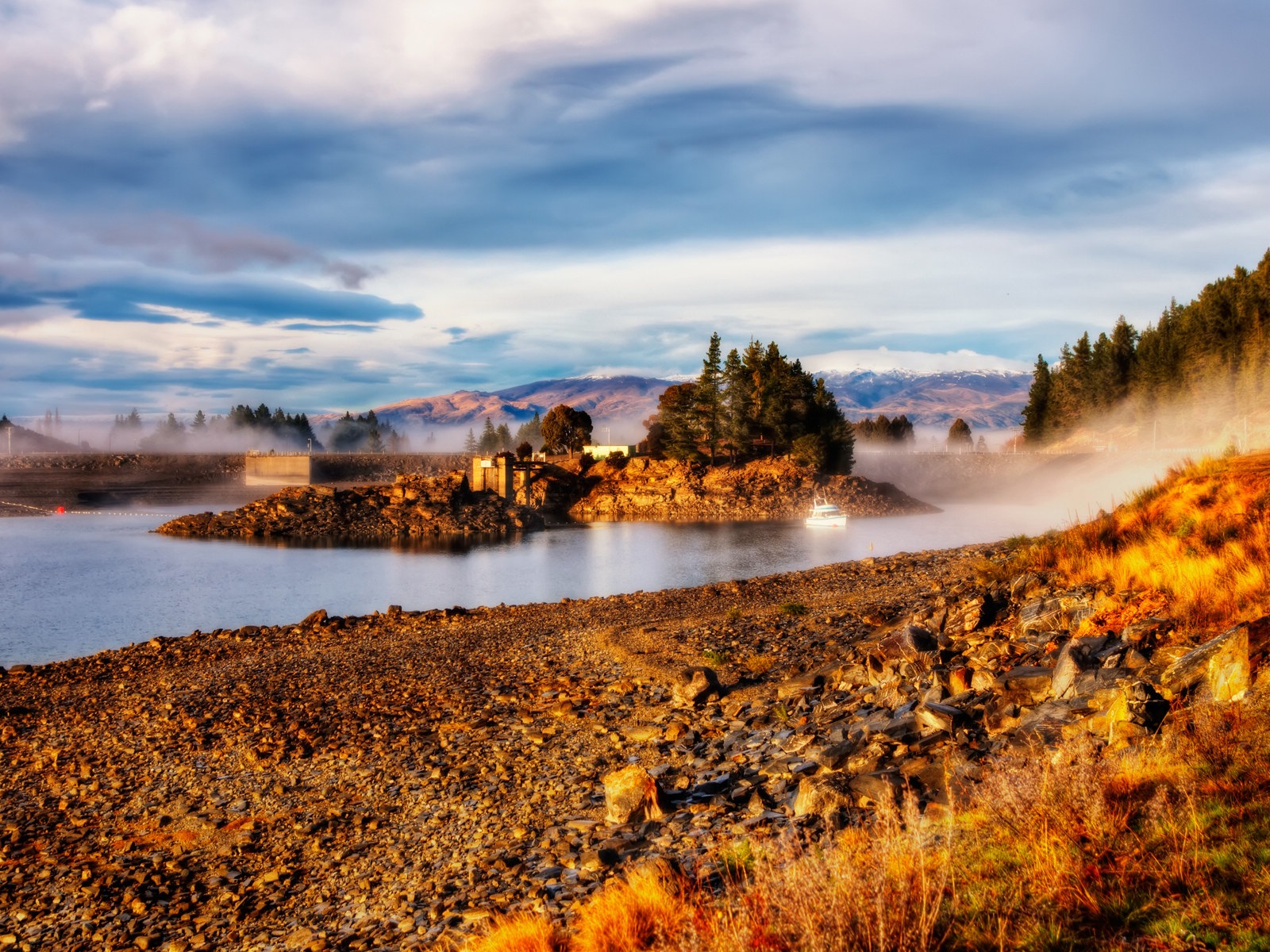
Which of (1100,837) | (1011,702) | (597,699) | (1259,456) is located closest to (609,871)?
(1100,837)

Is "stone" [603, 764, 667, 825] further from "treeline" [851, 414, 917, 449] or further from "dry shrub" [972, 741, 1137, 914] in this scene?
"treeline" [851, 414, 917, 449]

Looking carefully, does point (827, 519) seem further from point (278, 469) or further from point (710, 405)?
point (278, 469)

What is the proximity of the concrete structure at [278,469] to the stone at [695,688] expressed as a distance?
328 ft

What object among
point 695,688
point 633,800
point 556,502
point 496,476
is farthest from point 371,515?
point 633,800

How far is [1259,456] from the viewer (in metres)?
16.5

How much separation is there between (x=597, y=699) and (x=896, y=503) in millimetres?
77959

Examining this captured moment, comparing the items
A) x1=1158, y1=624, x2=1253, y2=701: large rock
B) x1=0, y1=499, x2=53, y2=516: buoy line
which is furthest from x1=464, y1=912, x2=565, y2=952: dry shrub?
x1=0, y1=499, x2=53, y2=516: buoy line

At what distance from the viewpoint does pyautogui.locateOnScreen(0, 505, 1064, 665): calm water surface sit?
1117 inches

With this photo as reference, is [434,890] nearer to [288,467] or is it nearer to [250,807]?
[250,807]

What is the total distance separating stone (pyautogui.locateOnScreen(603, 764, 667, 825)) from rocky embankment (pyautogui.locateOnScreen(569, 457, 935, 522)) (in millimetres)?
72805

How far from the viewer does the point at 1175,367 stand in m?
94.9

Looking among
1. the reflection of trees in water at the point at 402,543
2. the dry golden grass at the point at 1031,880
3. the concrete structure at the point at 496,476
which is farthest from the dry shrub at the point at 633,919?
the concrete structure at the point at 496,476

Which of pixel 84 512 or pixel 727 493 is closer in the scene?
pixel 727 493

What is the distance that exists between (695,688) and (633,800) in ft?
15.8
